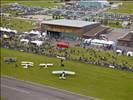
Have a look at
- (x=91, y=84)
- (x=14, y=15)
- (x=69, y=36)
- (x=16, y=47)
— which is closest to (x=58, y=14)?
(x=14, y=15)

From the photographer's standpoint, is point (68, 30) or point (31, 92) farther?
point (68, 30)

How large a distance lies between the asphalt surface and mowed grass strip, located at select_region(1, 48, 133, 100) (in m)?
1.26

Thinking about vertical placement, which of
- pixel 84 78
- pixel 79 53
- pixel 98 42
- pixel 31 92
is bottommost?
pixel 79 53

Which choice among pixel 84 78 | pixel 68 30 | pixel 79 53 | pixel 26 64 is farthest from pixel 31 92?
pixel 68 30

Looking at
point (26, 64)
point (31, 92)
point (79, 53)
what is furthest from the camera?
point (79, 53)

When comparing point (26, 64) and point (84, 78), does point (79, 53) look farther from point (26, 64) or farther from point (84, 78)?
point (84, 78)

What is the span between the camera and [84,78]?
39.8 metres

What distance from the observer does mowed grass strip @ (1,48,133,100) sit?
3519cm

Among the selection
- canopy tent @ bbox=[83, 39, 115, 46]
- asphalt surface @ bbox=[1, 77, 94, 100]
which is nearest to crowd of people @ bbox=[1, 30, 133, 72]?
canopy tent @ bbox=[83, 39, 115, 46]

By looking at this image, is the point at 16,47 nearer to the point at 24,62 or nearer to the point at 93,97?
the point at 24,62

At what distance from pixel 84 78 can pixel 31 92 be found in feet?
25.7

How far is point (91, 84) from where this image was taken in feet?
124

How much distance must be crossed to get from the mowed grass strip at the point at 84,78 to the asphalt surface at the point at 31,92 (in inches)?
49.5

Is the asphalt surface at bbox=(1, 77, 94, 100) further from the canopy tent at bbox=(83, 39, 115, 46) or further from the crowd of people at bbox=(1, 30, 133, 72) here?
the canopy tent at bbox=(83, 39, 115, 46)
